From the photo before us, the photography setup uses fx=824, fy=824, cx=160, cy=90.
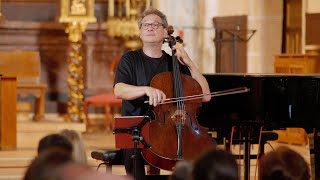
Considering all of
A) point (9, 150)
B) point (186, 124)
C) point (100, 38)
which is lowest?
point (9, 150)

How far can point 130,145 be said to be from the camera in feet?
16.5

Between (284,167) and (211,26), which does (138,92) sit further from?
(211,26)

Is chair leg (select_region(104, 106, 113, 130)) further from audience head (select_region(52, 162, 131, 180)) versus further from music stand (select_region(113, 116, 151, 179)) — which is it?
audience head (select_region(52, 162, 131, 180))

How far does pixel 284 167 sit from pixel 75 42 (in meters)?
8.73

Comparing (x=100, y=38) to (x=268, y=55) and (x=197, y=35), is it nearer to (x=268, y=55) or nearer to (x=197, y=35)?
(x=197, y=35)

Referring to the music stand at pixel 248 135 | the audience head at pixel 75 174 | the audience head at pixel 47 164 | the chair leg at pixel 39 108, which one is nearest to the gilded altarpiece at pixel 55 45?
the chair leg at pixel 39 108

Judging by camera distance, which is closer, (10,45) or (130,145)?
(130,145)

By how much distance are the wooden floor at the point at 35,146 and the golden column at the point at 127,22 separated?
4.42 ft

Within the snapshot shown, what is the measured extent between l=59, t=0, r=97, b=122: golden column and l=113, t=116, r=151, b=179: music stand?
6.62 metres

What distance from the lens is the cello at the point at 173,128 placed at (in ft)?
16.6

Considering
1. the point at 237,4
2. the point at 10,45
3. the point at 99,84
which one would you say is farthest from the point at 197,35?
the point at 10,45

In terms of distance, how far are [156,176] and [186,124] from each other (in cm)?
74

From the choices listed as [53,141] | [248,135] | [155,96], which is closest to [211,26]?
[248,135]

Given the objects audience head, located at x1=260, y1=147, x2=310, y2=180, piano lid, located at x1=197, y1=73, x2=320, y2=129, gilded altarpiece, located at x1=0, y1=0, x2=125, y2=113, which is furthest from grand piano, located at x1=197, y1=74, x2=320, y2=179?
gilded altarpiece, located at x1=0, y1=0, x2=125, y2=113
